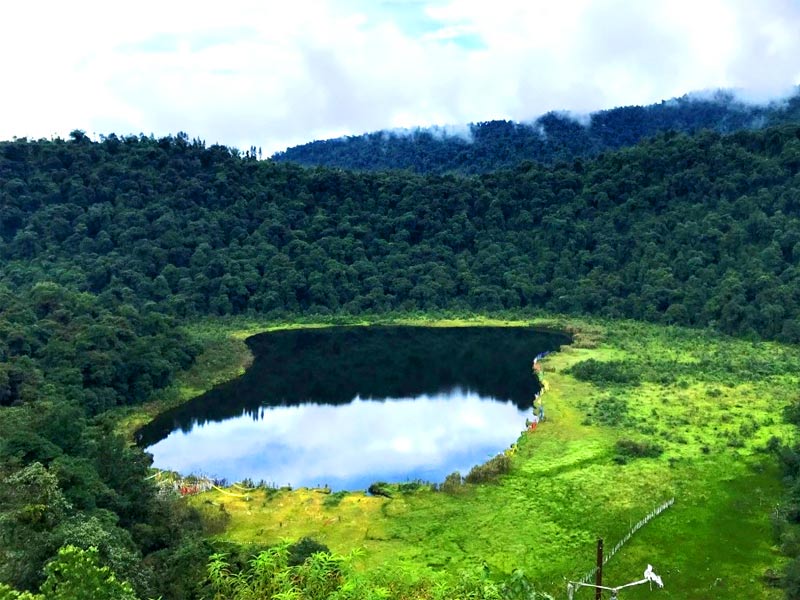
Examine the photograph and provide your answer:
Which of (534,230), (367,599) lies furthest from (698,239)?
(367,599)

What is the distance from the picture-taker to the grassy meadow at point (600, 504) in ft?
75.6

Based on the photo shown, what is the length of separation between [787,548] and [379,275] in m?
69.0

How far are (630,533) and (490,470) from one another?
7690 millimetres

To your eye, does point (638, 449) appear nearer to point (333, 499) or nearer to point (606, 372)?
point (333, 499)

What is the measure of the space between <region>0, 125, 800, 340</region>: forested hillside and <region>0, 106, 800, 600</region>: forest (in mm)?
257

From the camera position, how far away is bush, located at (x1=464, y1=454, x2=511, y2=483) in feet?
101

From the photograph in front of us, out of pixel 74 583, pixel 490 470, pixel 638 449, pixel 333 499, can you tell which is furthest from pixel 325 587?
pixel 638 449

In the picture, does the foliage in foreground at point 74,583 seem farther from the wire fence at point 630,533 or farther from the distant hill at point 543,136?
the distant hill at point 543,136

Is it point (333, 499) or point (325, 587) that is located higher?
point (325, 587)

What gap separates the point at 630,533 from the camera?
25.1 meters

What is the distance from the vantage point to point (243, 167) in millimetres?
100375

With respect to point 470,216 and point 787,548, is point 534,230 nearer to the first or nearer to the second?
point 470,216

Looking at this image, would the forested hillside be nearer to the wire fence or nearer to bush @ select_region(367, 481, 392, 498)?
the wire fence

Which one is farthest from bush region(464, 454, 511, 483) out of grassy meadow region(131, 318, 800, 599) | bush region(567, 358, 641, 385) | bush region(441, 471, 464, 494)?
bush region(567, 358, 641, 385)
